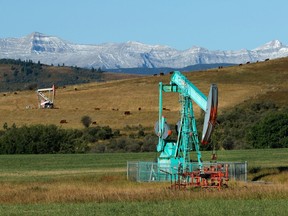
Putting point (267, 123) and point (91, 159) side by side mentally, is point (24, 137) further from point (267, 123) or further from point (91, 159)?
point (267, 123)

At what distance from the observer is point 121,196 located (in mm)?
33188

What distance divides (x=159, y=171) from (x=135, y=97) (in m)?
77.2

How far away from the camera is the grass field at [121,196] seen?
89.7ft

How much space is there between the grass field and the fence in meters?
0.77

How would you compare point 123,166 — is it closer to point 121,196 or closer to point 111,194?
point 111,194

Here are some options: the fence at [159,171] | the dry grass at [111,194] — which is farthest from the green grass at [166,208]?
the fence at [159,171]

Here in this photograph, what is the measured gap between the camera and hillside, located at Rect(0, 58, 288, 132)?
10594 cm

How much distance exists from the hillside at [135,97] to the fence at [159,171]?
5025 centimetres

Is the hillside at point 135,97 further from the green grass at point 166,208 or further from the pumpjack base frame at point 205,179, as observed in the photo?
the green grass at point 166,208

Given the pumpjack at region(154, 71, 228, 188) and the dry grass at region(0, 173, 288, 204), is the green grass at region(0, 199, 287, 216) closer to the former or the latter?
the dry grass at region(0, 173, 288, 204)

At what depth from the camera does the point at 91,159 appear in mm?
66312

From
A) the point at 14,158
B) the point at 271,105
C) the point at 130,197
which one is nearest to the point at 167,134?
the point at 130,197

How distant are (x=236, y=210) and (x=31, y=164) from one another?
119 ft

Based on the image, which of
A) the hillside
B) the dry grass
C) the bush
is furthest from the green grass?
the hillside
